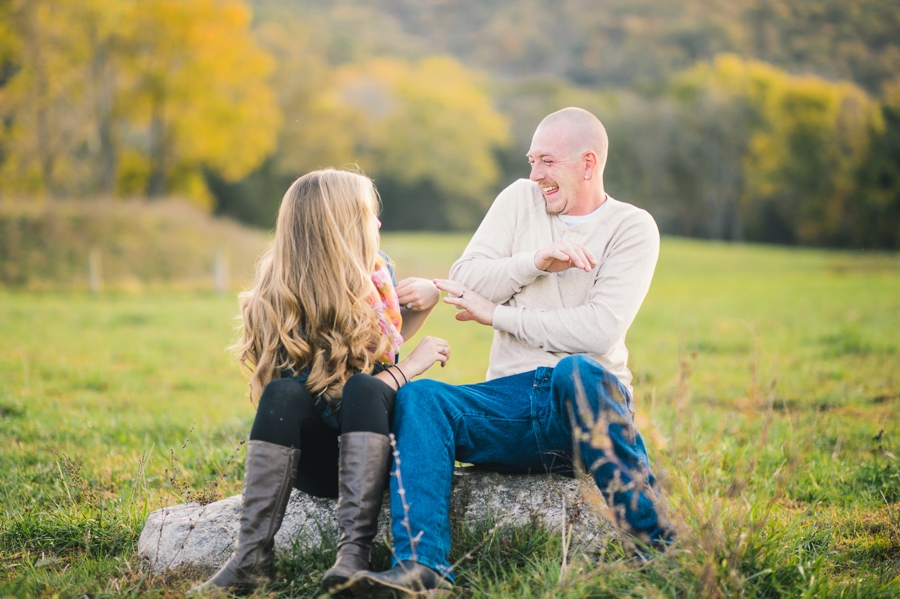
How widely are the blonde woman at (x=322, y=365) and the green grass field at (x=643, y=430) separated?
0.31 meters

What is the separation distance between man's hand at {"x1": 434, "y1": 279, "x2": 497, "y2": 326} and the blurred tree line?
15.1 feet

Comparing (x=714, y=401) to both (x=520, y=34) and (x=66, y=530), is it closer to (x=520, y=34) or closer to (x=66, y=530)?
(x=66, y=530)

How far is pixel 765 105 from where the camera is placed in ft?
154

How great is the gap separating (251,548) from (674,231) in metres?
52.5

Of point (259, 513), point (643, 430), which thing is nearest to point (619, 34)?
point (643, 430)

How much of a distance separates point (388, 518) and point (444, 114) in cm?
5226

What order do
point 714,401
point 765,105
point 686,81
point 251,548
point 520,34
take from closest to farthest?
1. point 251,548
2. point 714,401
3. point 765,105
4. point 686,81
5. point 520,34

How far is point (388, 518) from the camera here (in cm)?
309

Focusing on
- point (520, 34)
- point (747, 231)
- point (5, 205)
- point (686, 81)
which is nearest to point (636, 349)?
point (5, 205)

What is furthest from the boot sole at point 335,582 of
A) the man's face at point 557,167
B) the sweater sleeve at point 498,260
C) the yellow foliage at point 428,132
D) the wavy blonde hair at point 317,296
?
the yellow foliage at point 428,132

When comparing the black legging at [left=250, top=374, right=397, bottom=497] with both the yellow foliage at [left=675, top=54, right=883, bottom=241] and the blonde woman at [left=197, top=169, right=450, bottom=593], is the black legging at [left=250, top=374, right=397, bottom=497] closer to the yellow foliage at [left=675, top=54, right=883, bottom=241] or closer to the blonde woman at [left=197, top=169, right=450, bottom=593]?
the blonde woman at [left=197, top=169, right=450, bottom=593]

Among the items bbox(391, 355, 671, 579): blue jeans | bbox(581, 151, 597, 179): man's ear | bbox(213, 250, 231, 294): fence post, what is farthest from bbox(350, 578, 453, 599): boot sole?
bbox(213, 250, 231, 294): fence post

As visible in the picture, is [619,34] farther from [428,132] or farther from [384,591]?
[384,591]

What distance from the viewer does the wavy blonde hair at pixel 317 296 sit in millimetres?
2990
